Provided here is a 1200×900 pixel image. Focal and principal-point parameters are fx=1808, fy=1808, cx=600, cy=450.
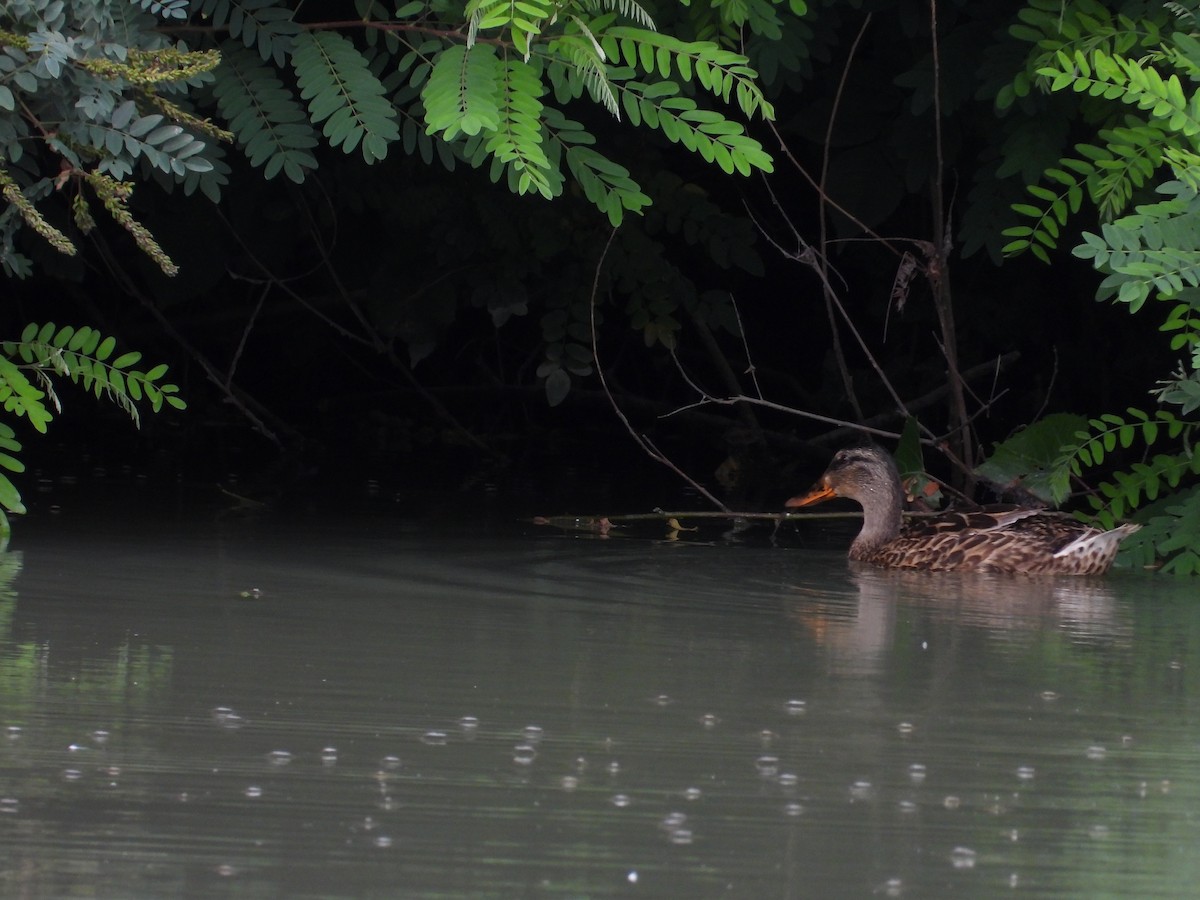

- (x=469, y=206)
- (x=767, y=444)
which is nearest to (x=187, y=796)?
(x=469, y=206)

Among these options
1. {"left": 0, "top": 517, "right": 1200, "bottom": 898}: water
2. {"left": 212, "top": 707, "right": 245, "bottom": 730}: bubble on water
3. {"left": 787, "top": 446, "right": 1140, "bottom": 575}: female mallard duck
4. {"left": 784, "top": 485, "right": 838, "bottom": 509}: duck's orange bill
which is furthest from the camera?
{"left": 784, "top": 485, "right": 838, "bottom": 509}: duck's orange bill

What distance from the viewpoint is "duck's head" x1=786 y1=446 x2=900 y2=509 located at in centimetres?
842

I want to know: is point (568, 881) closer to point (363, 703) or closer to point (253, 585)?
point (363, 703)

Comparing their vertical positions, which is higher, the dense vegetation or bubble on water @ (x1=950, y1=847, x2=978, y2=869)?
the dense vegetation

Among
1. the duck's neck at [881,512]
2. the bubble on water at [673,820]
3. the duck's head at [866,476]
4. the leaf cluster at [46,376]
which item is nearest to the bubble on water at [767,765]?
the bubble on water at [673,820]

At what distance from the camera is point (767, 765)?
3885mm

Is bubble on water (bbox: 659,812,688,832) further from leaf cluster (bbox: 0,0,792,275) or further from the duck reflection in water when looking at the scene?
leaf cluster (bbox: 0,0,792,275)

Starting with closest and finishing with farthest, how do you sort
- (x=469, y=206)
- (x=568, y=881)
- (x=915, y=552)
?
(x=568, y=881) < (x=915, y=552) < (x=469, y=206)

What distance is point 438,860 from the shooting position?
3.18 m

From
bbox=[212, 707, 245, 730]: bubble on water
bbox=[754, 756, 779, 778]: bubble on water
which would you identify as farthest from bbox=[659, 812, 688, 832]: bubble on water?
bbox=[212, 707, 245, 730]: bubble on water

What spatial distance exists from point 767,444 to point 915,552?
421 cm

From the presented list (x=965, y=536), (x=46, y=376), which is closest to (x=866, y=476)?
(x=965, y=536)

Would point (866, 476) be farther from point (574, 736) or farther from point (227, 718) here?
point (227, 718)

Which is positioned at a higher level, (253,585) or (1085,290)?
(1085,290)
